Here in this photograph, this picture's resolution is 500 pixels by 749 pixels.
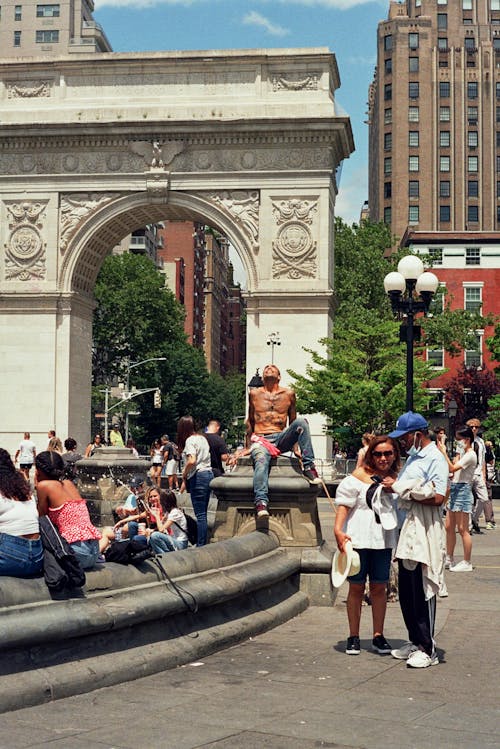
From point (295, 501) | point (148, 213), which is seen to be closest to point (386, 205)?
point (148, 213)

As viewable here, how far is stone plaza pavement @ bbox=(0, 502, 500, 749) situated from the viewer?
239 inches

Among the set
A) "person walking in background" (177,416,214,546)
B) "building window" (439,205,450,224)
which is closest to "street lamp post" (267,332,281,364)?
"person walking in background" (177,416,214,546)

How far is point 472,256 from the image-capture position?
68.5 metres

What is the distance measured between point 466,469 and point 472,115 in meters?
88.0

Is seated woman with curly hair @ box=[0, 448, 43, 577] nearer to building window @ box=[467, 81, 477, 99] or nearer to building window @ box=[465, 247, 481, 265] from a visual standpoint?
building window @ box=[465, 247, 481, 265]

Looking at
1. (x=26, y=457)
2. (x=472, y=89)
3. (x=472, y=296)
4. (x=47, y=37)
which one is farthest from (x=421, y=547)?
(x=472, y=89)

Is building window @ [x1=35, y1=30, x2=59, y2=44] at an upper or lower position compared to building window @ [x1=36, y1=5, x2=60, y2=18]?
lower

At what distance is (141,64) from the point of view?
1499 inches

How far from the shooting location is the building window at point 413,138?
3762 inches

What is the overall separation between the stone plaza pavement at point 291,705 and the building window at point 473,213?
294 ft

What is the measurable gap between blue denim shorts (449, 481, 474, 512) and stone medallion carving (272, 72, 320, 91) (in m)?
25.1

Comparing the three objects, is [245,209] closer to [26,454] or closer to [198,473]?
[26,454]

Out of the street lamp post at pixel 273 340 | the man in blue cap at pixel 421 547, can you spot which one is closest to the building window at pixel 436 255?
the street lamp post at pixel 273 340

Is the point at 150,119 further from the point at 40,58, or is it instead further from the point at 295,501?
the point at 295,501
